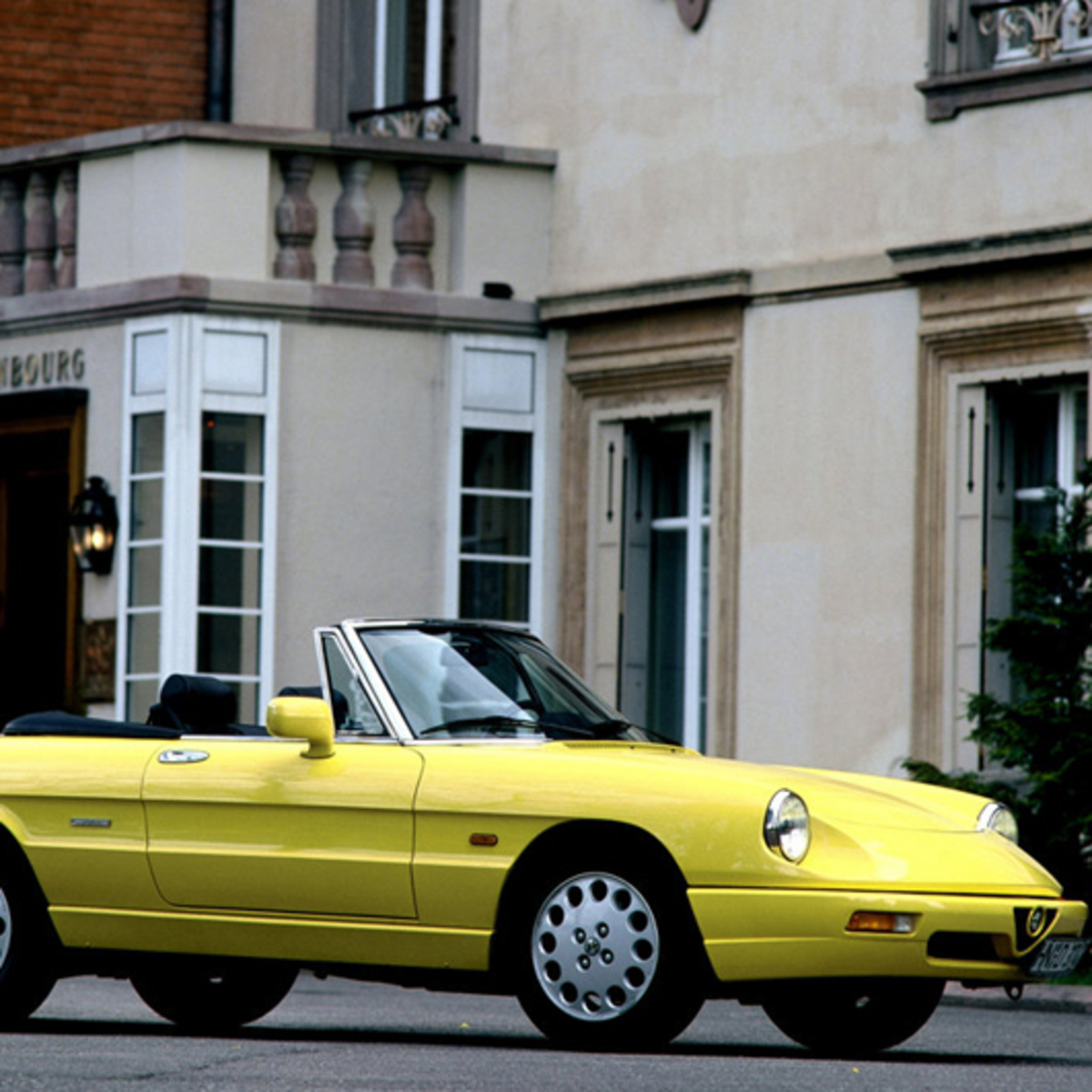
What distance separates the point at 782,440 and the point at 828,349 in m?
0.64

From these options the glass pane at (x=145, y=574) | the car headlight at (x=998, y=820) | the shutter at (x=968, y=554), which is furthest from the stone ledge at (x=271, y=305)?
the car headlight at (x=998, y=820)

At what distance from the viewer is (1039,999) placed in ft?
44.4

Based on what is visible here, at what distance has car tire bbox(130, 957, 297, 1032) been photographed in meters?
10.8

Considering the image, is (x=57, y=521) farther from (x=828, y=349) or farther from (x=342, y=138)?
(x=828, y=349)

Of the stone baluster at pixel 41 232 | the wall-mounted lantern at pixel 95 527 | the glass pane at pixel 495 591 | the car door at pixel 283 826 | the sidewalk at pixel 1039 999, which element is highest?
the stone baluster at pixel 41 232

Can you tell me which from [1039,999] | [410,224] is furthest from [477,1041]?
[410,224]

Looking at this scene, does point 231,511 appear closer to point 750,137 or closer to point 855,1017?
point 750,137

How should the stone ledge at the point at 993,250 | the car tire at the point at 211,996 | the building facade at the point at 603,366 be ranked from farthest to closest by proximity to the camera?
1. the building facade at the point at 603,366
2. the stone ledge at the point at 993,250
3. the car tire at the point at 211,996

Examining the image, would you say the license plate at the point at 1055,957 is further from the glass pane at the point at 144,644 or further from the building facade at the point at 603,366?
the glass pane at the point at 144,644

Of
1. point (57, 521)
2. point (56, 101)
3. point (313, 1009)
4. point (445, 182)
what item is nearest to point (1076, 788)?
point (313, 1009)

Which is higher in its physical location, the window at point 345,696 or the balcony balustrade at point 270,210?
the balcony balustrade at point 270,210

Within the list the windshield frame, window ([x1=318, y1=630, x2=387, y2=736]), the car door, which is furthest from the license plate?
window ([x1=318, y1=630, x2=387, y2=736])

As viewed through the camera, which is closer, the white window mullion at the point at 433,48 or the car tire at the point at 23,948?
the car tire at the point at 23,948

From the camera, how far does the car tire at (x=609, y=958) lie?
9258mm
